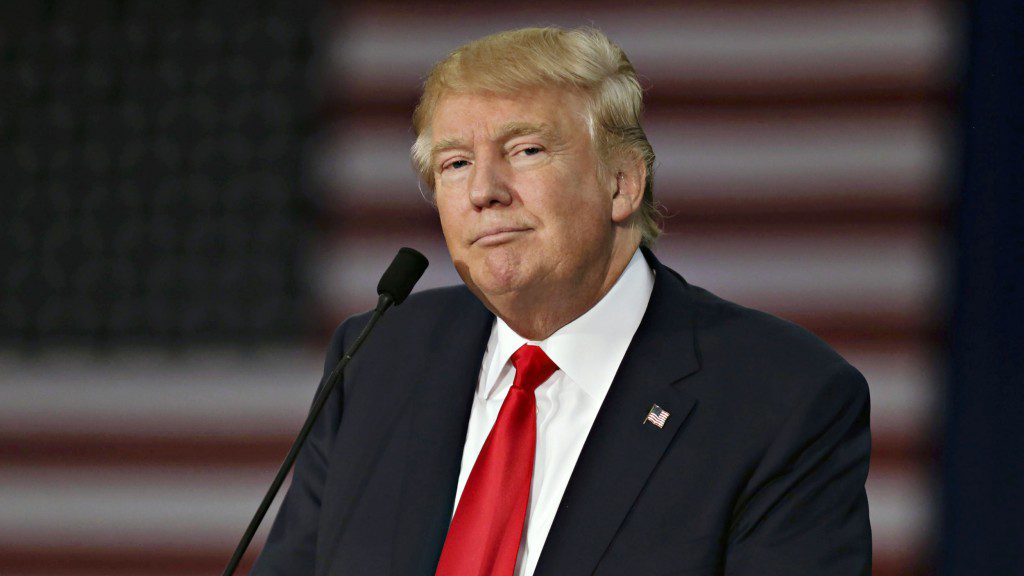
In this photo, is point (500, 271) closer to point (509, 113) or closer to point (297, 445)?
point (509, 113)

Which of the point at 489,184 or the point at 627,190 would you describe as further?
the point at 627,190

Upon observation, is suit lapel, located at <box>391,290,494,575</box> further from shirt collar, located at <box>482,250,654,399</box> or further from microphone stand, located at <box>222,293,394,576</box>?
microphone stand, located at <box>222,293,394,576</box>

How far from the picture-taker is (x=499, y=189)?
142 cm

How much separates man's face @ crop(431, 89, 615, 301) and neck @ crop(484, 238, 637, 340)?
0.01m

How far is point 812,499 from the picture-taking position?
131cm

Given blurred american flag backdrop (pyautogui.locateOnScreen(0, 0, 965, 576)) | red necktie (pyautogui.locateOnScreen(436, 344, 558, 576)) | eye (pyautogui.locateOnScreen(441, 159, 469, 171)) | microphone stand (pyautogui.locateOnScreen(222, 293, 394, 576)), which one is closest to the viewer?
microphone stand (pyautogui.locateOnScreen(222, 293, 394, 576))

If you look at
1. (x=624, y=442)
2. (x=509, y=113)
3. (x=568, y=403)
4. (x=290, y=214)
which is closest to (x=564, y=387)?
(x=568, y=403)

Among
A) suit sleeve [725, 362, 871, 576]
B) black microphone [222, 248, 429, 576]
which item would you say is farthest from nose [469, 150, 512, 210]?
suit sleeve [725, 362, 871, 576]

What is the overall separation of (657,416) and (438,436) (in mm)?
319

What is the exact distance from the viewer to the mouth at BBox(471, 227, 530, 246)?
143 cm

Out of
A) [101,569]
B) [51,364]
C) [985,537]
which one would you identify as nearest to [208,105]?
[51,364]

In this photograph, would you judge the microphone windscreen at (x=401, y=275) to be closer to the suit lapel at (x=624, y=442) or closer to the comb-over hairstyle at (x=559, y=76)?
the comb-over hairstyle at (x=559, y=76)

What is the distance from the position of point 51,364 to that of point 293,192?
29.4 inches

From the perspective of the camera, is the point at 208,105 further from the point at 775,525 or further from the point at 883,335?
the point at 775,525
